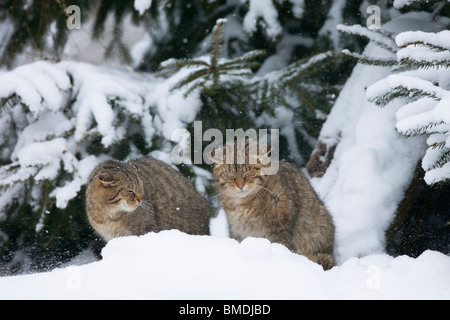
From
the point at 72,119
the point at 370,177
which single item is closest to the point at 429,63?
the point at 370,177

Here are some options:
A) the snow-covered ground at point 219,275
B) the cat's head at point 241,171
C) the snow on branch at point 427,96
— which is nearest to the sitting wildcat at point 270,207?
the cat's head at point 241,171

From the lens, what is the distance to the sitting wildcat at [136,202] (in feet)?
10.6

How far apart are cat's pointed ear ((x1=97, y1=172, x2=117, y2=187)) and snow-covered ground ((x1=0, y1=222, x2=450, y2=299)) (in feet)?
2.50

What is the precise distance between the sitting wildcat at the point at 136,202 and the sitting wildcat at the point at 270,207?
32 centimetres

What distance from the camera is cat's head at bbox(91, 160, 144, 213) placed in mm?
3219

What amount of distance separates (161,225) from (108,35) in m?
2.58

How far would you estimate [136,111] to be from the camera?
4410mm

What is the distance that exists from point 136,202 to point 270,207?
35.2 inches

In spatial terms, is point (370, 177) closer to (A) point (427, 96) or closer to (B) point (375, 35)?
(B) point (375, 35)

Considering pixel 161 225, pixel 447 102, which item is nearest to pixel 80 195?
pixel 161 225

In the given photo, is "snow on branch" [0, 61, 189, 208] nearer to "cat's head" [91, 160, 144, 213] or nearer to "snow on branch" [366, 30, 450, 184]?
"cat's head" [91, 160, 144, 213]

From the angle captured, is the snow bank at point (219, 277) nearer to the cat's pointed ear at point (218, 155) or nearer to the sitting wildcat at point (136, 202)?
the sitting wildcat at point (136, 202)

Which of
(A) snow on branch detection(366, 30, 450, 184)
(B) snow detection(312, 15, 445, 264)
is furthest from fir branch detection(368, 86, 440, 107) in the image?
(B) snow detection(312, 15, 445, 264)

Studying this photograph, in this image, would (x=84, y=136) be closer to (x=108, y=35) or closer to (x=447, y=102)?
(x=108, y=35)
